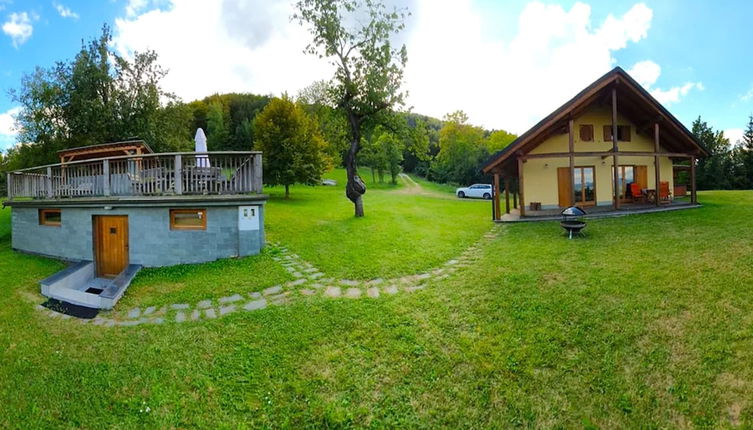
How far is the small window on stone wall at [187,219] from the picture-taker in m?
9.88

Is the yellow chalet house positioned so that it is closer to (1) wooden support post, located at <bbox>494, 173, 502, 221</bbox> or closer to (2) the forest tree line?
(1) wooden support post, located at <bbox>494, 173, 502, 221</bbox>

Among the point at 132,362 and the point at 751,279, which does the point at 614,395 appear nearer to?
the point at 751,279

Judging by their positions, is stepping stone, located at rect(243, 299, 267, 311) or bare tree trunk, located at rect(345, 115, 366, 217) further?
bare tree trunk, located at rect(345, 115, 366, 217)

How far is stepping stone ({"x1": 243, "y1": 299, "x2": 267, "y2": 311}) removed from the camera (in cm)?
671

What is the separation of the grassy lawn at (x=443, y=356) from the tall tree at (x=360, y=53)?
1016 cm

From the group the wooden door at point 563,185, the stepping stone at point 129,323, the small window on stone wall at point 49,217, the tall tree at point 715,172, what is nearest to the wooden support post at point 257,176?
the stepping stone at point 129,323

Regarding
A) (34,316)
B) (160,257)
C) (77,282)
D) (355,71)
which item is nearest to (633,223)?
(355,71)

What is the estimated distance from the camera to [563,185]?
16703 millimetres

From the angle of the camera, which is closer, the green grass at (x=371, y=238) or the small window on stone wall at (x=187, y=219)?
the green grass at (x=371, y=238)

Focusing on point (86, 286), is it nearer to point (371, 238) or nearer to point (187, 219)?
point (187, 219)

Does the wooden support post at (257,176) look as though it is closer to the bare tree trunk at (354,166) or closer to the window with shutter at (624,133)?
the bare tree trunk at (354,166)

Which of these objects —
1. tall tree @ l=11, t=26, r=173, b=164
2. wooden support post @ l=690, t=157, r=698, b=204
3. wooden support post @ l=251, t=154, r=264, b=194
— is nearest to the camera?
wooden support post @ l=251, t=154, r=264, b=194

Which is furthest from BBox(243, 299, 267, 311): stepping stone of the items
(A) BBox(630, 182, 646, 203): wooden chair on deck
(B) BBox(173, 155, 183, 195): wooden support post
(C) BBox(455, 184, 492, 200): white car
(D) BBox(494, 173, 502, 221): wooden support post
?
(C) BBox(455, 184, 492, 200): white car

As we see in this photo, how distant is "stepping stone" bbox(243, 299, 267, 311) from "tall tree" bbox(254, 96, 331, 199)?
16608mm
